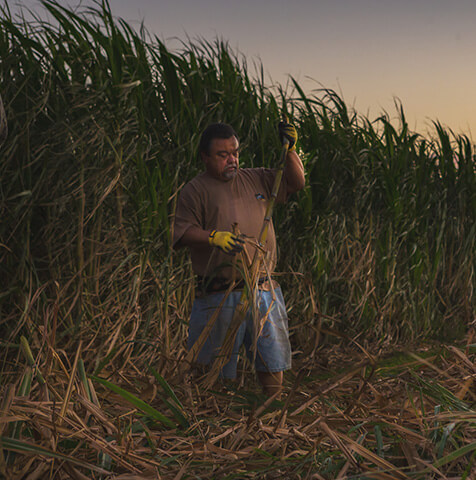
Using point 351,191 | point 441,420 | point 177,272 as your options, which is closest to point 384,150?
point 351,191

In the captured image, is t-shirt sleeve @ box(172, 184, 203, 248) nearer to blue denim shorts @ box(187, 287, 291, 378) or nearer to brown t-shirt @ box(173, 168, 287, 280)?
brown t-shirt @ box(173, 168, 287, 280)

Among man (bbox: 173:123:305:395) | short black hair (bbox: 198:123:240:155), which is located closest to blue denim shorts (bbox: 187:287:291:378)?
man (bbox: 173:123:305:395)

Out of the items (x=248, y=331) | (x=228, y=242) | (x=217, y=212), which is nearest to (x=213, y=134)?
(x=217, y=212)

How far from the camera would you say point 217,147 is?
249cm

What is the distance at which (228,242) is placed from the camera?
2.25m

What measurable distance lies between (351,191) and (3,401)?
3.47m

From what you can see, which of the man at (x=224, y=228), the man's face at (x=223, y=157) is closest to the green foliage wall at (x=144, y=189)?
the man at (x=224, y=228)

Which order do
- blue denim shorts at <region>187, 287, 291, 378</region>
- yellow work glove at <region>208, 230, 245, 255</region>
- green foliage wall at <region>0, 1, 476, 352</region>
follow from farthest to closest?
green foliage wall at <region>0, 1, 476, 352</region> < blue denim shorts at <region>187, 287, 291, 378</region> < yellow work glove at <region>208, 230, 245, 255</region>

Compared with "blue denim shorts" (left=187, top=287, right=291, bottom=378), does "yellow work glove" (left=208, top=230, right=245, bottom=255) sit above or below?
above

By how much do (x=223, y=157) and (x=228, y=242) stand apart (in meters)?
0.47

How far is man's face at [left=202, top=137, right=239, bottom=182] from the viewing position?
2.49m

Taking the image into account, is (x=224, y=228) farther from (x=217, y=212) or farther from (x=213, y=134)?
(x=213, y=134)

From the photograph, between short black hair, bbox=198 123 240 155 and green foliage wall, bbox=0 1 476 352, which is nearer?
short black hair, bbox=198 123 240 155

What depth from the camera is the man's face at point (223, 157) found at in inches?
98.2
